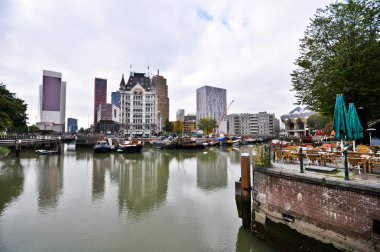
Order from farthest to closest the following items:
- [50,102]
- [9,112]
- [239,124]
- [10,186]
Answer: [239,124], [50,102], [9,112], [10,186]

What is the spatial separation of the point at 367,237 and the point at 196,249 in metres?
5.93

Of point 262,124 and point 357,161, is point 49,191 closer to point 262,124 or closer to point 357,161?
point 357,161

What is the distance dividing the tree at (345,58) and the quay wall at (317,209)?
12.0m

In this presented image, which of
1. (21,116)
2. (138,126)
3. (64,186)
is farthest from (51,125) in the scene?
(64,186)

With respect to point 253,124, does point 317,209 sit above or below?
below

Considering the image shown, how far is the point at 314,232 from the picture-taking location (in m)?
7.58

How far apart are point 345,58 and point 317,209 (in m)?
15.1

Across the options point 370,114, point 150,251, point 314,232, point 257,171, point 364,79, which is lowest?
point 150,251

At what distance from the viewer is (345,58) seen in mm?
17391

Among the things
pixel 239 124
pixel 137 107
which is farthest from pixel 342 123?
pixel 239 124

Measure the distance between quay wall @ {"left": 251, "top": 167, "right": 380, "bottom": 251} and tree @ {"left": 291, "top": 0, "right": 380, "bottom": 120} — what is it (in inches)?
471

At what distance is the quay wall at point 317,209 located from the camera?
6484 mm

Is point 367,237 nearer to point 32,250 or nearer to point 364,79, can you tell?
point 32,250

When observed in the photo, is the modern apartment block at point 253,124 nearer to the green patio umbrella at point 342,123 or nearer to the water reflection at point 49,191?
the water reflection at point 49,191
